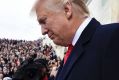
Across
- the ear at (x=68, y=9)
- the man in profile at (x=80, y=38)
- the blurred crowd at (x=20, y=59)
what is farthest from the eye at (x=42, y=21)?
the blurred crowd at (x=20, y=59)

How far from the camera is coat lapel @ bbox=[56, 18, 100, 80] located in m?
2.27

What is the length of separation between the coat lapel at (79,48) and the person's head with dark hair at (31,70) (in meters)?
1.23

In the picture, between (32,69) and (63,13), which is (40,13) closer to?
(63,13)

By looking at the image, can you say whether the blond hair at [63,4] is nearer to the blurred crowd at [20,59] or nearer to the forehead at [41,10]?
the forehead at [41,10]

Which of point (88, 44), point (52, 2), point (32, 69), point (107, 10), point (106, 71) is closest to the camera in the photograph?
point (106, 71)

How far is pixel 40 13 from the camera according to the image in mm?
2396

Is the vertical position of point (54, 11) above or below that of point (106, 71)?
above

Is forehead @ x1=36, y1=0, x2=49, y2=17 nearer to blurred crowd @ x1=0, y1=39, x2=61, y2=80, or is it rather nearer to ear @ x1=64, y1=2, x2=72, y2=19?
ear @ x1=64, y1=2, x2=72, y2=19

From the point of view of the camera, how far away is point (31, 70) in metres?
3.64

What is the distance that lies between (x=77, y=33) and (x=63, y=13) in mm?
137

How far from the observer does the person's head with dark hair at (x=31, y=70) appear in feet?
11.6

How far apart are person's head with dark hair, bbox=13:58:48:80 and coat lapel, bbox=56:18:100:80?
1.23 meters

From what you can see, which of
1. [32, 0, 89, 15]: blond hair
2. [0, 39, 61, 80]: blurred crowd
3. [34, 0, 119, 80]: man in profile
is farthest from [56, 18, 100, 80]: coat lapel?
[0, 39, 61, 80]: blurred crowd

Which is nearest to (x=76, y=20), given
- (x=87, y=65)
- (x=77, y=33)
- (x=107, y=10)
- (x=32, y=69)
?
(x=77, y=33)
